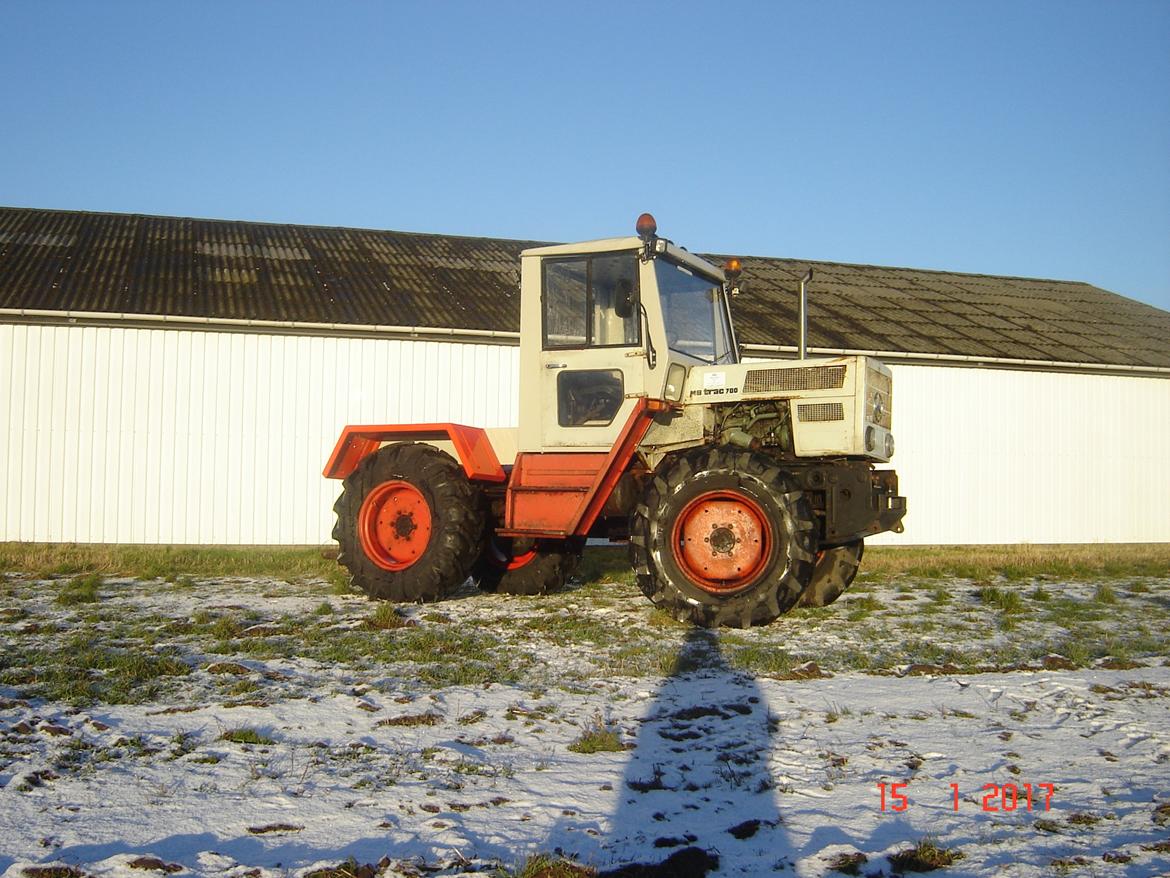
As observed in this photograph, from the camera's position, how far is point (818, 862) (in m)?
3.46

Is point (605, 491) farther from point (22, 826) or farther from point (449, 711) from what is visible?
point (22, 826)

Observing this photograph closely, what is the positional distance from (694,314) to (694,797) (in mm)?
5244

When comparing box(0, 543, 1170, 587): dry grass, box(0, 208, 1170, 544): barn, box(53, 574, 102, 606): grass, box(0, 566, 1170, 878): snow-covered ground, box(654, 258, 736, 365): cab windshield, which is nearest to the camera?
box(0, 566, 1170, 878): snow-covered ground

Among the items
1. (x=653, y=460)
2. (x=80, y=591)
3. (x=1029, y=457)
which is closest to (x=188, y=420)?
(x=80, y=591)

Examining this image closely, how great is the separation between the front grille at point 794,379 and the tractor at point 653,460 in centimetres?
1

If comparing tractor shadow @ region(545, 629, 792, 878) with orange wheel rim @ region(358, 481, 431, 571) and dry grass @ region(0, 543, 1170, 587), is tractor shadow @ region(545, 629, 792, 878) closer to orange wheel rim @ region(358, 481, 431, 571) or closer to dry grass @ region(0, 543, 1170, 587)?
orange wheel rim @ region(358, 481, 431, 571)

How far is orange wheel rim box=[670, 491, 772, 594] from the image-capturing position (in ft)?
24.9

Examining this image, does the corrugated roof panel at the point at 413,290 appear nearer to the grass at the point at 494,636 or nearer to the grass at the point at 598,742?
the grass at the point at 494,636

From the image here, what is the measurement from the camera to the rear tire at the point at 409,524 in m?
8.73

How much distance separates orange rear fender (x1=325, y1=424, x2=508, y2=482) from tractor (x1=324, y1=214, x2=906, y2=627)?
2 cm

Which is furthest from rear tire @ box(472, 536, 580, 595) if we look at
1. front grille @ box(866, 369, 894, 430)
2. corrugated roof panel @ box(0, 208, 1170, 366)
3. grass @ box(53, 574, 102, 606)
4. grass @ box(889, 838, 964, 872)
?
grass @ box(889, 838, 964, 872)

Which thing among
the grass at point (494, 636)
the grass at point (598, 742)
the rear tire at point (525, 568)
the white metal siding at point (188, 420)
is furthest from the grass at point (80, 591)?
the grass at point (598, 742)

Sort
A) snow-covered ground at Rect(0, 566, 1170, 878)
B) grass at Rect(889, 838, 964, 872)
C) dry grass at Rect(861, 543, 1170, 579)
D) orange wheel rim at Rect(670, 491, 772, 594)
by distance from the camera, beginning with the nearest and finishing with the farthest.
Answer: grass at Rect(889, 838, 964, 872), snow-covered ground at Rect(0, 566, 1170, 878), orange wheel rim at Rect(670, 491, 772, 594), dry grass at Rect(861, 543, 1170, 579)

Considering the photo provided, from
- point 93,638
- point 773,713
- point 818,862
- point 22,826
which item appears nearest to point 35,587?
point 93,638
